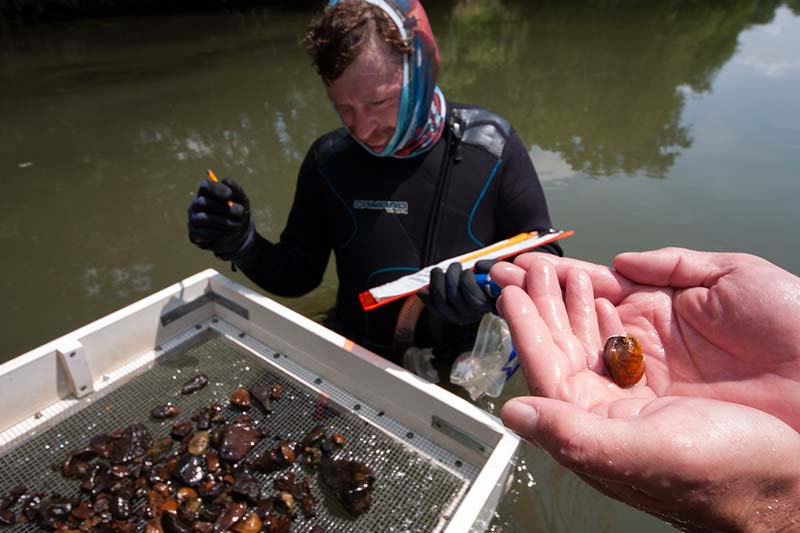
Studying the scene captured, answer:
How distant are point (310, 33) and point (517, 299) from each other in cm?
145

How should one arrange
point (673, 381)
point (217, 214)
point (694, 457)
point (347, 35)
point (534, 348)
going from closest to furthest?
point (694, 457) → point (534, 348) → point (673, 381) → point (347, 35) → point (217, 214)

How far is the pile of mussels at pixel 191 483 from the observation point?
1751 millimetres

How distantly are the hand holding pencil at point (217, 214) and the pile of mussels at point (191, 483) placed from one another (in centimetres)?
77

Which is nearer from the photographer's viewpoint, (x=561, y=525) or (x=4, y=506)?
(x=4, y=506)

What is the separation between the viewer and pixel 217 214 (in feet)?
7.42

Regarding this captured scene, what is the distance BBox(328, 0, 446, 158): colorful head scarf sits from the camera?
2135 mm

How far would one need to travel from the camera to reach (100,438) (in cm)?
197

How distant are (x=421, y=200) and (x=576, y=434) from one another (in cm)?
160

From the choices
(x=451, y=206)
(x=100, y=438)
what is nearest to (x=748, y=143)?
(x=451, y=206)

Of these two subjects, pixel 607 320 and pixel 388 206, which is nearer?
pixel 607 320

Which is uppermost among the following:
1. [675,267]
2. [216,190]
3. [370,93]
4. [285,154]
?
[370,93]

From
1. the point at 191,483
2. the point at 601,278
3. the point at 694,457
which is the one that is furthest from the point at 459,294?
the point at 191,483

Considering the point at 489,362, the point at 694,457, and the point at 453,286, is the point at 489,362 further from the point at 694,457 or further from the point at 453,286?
the point at 694,457

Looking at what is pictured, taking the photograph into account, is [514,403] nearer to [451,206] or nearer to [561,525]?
[451,206]
